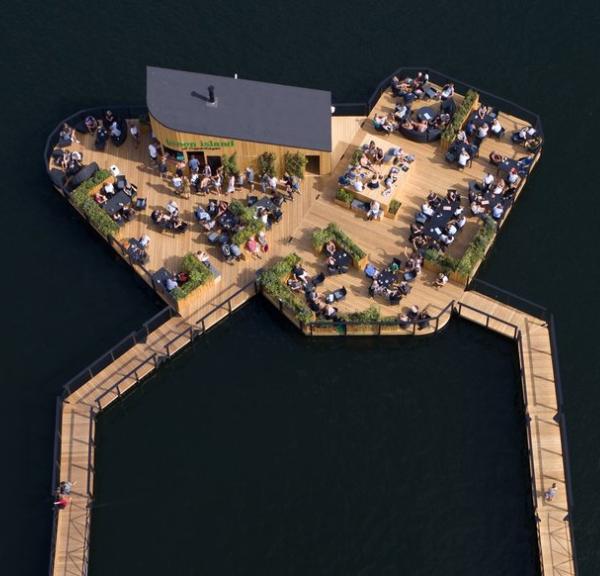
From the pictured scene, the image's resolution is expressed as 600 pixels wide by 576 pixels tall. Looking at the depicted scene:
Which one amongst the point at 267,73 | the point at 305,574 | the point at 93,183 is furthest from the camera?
the point at 267,73

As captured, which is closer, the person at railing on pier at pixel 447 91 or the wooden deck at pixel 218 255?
the wooden deck at pixel 218 255

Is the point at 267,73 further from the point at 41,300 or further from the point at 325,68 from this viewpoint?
the point at 41,300

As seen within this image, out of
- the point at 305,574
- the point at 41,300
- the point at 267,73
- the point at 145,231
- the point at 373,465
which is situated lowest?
the point at 305,574

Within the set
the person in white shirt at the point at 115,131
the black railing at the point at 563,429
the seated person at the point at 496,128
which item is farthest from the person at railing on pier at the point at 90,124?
the black railing at the point at 563,429

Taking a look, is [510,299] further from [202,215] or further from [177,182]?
[177,182]

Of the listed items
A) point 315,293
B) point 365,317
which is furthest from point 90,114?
point 365,317

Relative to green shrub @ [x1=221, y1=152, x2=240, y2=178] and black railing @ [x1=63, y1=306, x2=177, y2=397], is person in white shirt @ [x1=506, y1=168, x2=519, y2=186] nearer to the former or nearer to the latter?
green shrub @ [x1=221, y1=152, x2=240, y2=178]

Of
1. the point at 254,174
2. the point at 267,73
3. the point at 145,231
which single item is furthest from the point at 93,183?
the point at 267,73

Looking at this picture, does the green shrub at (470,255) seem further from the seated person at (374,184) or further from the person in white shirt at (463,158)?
the seated person at (374,184)
